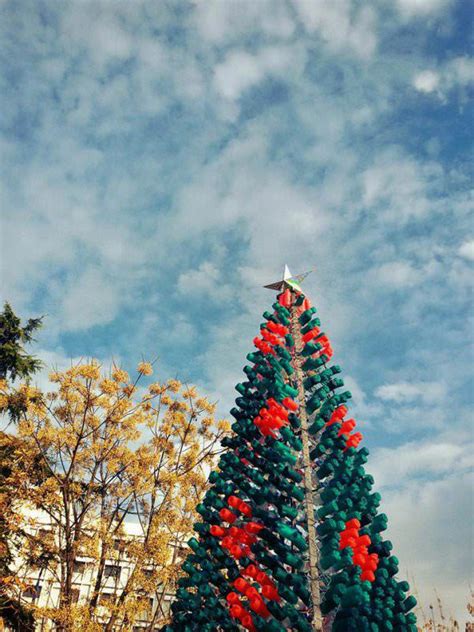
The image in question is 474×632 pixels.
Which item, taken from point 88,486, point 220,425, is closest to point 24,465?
point 88,486

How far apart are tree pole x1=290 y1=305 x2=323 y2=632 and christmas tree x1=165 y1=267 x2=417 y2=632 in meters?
0.02

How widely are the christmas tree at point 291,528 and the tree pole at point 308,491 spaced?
0.05ft

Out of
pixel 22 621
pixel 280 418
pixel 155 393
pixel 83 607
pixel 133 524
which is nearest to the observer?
pixel 280 418

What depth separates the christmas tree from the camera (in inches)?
259

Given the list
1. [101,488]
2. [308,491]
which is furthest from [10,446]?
[308,491]

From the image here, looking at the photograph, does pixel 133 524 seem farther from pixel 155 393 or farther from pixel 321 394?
pixel 321 394

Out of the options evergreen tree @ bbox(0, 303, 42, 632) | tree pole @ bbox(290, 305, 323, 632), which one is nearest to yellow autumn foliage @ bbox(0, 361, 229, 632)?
evergreen tree @ bbox(0, 303, 42, 632)

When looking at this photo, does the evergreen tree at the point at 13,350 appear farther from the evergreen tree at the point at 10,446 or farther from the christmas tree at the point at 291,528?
the christmas tree at the point at 291,528

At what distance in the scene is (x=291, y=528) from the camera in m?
6.84

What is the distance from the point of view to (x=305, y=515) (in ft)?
24.1

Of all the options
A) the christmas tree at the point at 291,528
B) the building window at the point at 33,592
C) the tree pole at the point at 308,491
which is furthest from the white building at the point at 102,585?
the tree pole at the point at 308,491

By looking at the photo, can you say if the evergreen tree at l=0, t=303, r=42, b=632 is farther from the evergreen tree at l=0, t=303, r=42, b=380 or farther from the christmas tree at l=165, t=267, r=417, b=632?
the christmas tree at l=165, t=267, r=417, b=632

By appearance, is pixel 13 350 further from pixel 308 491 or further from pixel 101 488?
pixel 308 491

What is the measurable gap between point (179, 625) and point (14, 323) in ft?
44.0
